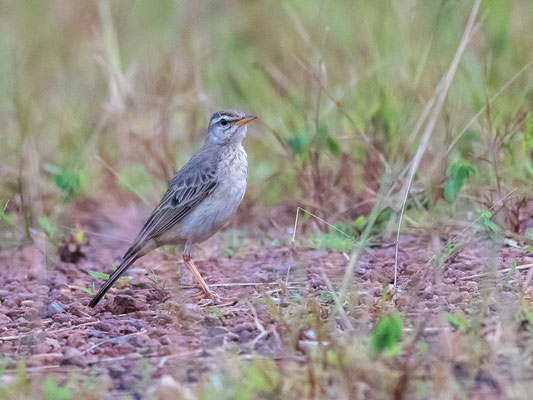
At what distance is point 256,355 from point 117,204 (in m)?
4.21

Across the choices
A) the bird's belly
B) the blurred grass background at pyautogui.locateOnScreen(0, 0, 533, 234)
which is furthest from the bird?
the blurred grass background at pyautogui.locateOnScreen(0, 0, 533, 234)

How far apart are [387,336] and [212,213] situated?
8.13ft

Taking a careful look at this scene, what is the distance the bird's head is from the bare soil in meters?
0.79

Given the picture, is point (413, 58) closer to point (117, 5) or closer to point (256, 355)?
point (256, 355)

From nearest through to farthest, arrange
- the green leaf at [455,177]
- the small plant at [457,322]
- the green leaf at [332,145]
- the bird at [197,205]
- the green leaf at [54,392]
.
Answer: the green leaf at [54,392] < the small plant at [457,322] < the green leaf at [455,177] < the bird at [197,205] < the green leaf at [332,145]

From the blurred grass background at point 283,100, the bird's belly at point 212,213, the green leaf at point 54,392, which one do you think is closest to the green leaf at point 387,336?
the green leaf at point 54,392

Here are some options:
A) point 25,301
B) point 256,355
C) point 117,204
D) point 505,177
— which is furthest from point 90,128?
point 256,355

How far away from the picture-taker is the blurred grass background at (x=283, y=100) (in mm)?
6375

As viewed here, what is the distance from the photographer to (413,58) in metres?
7.64

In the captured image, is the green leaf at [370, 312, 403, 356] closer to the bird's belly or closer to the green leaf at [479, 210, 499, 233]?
the green leaf at [479, 210, 499, 233]

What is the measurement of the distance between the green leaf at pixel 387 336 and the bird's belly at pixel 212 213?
94.3 inches

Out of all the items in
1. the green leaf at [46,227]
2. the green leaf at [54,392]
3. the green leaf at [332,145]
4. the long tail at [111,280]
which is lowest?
the long tail at [111,280]

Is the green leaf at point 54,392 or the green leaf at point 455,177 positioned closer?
the green leaf at point 54,392

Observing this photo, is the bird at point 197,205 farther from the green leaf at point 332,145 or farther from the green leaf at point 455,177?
the green leaf at point 455,177
